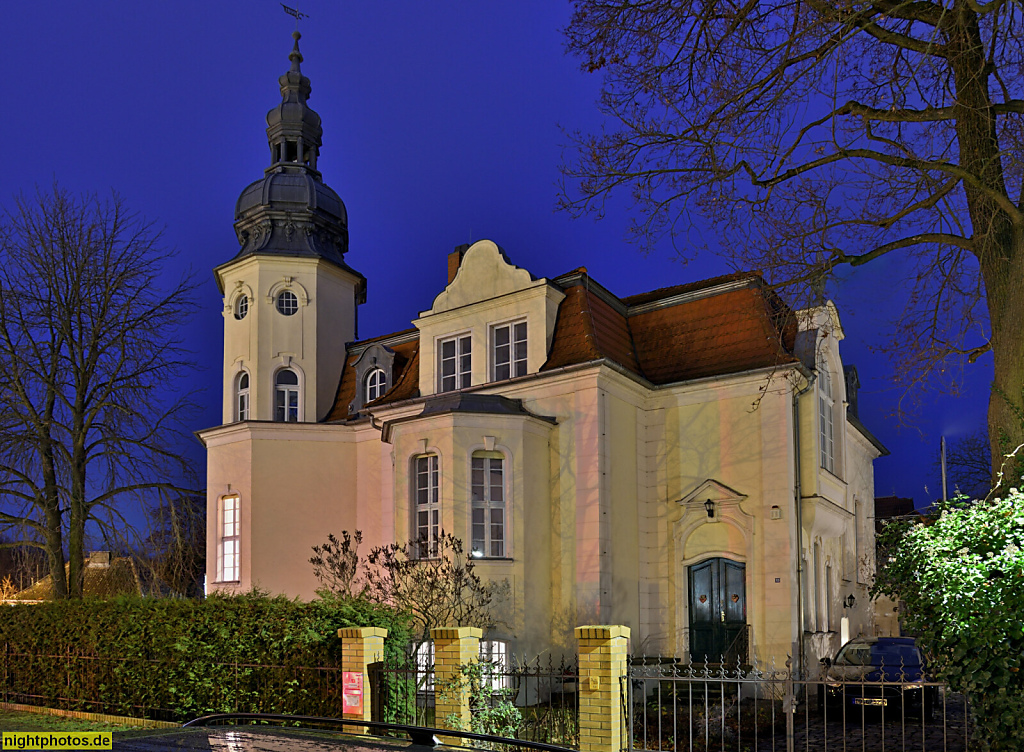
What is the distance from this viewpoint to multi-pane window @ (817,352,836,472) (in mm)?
19328

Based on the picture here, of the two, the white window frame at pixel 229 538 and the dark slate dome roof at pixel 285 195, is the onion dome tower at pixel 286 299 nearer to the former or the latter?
the dark slate dome roof at pixel 285 195

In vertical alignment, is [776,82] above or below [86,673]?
above

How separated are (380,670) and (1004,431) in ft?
23.8

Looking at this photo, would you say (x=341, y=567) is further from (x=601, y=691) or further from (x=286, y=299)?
(x=286, y=299)

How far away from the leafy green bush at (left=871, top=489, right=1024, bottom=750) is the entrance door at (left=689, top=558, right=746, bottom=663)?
379 inches

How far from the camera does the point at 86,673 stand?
14125mm

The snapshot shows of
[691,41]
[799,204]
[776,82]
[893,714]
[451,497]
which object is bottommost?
[893,714]

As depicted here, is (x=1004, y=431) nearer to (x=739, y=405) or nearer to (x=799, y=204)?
(x=799, y=204)

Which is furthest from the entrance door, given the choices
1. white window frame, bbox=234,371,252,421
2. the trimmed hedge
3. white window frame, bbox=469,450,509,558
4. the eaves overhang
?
white window frame, bbox=234,371,252,421

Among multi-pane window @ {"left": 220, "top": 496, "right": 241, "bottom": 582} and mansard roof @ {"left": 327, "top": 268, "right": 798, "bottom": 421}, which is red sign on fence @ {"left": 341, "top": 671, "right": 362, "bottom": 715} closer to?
mansard roof @ {"left": 327, "top": 268, "right": 798, "bottom": 421}

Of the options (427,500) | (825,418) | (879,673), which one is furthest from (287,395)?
(879,673)

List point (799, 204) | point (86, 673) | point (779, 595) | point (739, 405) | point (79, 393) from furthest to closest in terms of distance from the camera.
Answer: point (79, 393), point (739, 405), point (779, 595), point (86, 673), point (799, 204)

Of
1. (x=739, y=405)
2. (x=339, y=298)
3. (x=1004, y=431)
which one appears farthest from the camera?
(x=339, y=298)

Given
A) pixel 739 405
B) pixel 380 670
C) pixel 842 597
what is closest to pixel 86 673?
pixel 380 670
